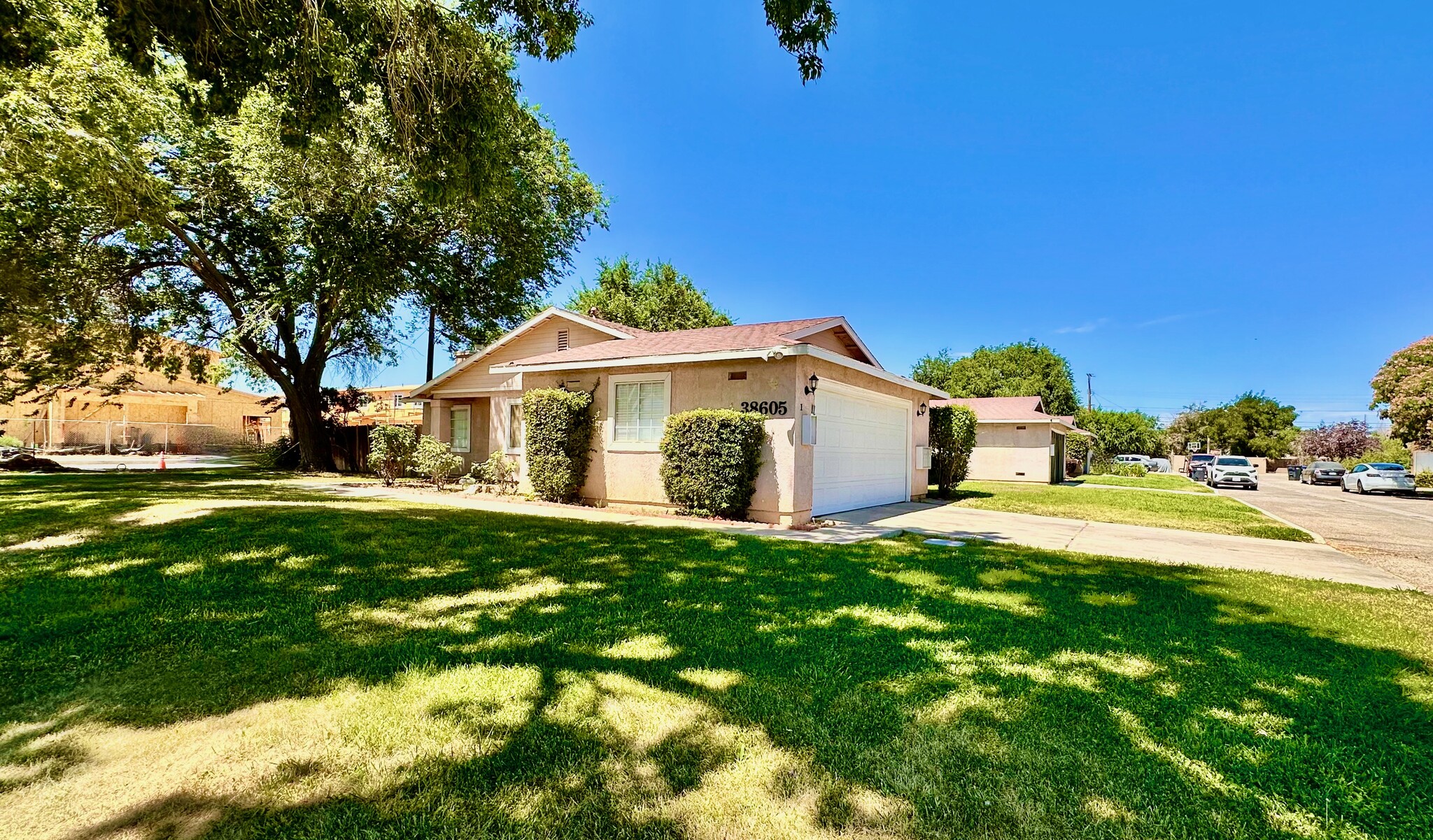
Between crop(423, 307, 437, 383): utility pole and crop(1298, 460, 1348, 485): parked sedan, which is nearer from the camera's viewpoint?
crop(423, 307, 437, 383): utility pole

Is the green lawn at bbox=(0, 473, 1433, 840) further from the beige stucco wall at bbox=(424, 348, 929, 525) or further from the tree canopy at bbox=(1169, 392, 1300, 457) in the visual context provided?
the tree canopy at bbox=(1169, 392, 1300, 457)

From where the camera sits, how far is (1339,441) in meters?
45.5

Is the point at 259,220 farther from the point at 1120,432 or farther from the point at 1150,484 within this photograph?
the point at 1120,432

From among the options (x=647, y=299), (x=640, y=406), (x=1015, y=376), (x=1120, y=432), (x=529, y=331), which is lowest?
(x=640, y=406)

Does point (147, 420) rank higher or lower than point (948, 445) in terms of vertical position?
higher

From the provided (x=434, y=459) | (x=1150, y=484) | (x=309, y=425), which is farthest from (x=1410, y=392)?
(x=309, y=425)

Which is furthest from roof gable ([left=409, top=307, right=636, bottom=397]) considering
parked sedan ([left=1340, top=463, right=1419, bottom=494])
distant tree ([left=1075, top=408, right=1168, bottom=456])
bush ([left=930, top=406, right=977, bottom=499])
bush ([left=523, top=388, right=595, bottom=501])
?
distant tree ([left=1075, top=408, right=1168, bottom=456])

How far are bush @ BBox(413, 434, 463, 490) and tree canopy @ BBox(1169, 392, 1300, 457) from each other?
65.1 meters

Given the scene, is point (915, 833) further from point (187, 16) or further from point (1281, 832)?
point (187, 16)

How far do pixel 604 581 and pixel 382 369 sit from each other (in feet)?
72.0

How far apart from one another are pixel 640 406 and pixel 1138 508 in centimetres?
1233

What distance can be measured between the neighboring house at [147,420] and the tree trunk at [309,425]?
6670 millimetres

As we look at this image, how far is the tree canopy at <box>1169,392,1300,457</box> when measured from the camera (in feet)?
166

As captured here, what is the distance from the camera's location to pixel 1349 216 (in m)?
20.3
